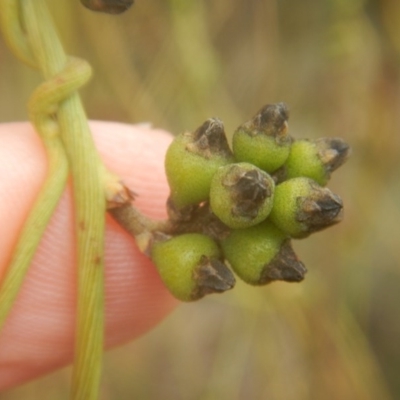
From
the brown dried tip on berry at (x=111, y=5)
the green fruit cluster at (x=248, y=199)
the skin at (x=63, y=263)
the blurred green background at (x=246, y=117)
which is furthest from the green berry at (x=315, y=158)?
the blurred green background at (x=246, y=117)

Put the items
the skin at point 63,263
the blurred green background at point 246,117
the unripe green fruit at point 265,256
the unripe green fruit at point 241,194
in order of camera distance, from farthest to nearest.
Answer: the blurred green background at point 246,117 < the skin at point 63,263 < the unripe green fruit at point 265,256 < the unripe green fruit at point 241,194

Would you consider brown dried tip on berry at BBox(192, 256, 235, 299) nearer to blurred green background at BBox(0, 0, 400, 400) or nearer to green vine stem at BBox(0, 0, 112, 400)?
green vine stem at BBox(0, 0, 112, 400)

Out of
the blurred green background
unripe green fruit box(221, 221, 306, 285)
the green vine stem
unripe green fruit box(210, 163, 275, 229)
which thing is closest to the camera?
unripe green fruit box(210, 163, 275, 229)

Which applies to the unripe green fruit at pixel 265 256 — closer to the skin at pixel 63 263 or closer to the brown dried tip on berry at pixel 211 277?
the brown dried tip on berry at pixel 211 277

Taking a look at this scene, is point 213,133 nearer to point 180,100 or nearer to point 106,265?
point 106,265

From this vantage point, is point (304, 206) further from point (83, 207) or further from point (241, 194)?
point (83, 207)

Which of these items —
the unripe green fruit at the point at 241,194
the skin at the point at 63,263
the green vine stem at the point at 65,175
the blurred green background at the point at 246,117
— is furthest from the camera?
the blurred green background at the point at 246,117

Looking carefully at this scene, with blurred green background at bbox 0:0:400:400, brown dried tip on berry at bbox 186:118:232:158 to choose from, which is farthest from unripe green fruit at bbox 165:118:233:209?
blurred green background at bbox 0:0:400:400

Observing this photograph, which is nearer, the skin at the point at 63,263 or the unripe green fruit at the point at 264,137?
the unripe green fruit at the point at 264,137

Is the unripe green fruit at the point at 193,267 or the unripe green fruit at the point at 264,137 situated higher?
the unripe green fruit at the point at 264,137
